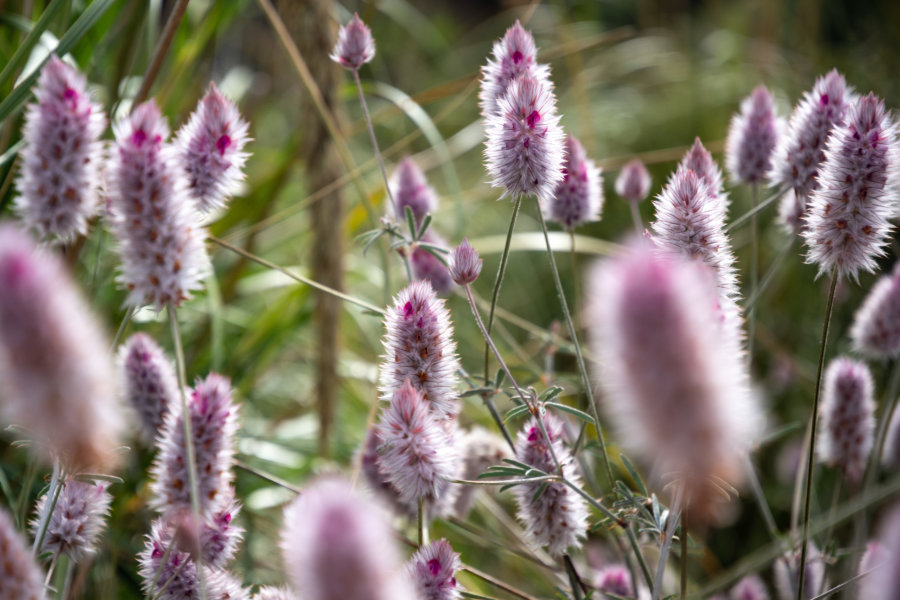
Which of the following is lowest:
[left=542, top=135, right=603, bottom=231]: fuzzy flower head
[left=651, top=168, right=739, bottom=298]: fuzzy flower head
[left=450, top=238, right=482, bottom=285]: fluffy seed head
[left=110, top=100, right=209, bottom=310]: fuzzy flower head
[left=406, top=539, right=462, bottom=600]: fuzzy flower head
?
[left=406, top=539, right=462, bottom=600]: fuzzy flower head

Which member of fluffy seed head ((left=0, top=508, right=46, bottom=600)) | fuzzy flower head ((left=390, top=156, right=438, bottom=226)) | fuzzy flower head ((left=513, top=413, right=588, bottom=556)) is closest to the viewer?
fluffy seed head ((left=0, top=508, right=46, bottom=600))

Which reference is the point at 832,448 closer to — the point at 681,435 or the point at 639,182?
the point at 639,182

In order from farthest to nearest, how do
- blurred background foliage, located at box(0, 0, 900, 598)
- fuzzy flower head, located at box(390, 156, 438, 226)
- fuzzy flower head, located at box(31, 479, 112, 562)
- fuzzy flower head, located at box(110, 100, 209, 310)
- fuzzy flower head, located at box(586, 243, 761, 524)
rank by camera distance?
blurred background foliage, located at box(0, 0, 900, 598) < fuzzy flower head, located at box(390, 156, 438, 226) < fuzzy flower head, located at box(31, 479, 112, 562) < fuzzy flower head, located at box(110, 100, 209, 310) < fuzzy flower head, located at box(586, 243, 761, 524)

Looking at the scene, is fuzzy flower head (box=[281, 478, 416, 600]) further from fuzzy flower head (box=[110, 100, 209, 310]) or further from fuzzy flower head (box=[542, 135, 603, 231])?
fuzzy flower head (box=[542, 135, 603, 231])

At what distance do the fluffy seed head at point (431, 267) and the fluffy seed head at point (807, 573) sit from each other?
2.40 feet

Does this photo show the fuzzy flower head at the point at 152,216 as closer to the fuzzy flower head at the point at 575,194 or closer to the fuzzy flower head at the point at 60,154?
the fuzzy flower head at the point at 60,154

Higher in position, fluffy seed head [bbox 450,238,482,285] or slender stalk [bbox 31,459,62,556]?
fluffy seed head [bbox 450,238,482,285]

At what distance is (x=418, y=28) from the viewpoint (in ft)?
11.1

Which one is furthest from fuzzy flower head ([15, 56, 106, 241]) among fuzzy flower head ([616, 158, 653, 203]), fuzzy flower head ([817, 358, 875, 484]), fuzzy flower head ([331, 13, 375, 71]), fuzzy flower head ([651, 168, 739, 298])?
fuzzy flower head ([817, 358, 875, 484])

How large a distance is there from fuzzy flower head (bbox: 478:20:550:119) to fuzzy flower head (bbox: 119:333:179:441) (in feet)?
2.08

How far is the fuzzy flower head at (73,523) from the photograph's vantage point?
0.88 metres

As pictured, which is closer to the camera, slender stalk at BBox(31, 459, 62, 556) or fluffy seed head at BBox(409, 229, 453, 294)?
slender stalk at BBox(31, 459, 62, 556)

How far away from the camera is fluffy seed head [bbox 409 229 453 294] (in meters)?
1.34

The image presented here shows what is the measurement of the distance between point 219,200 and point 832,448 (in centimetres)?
113
